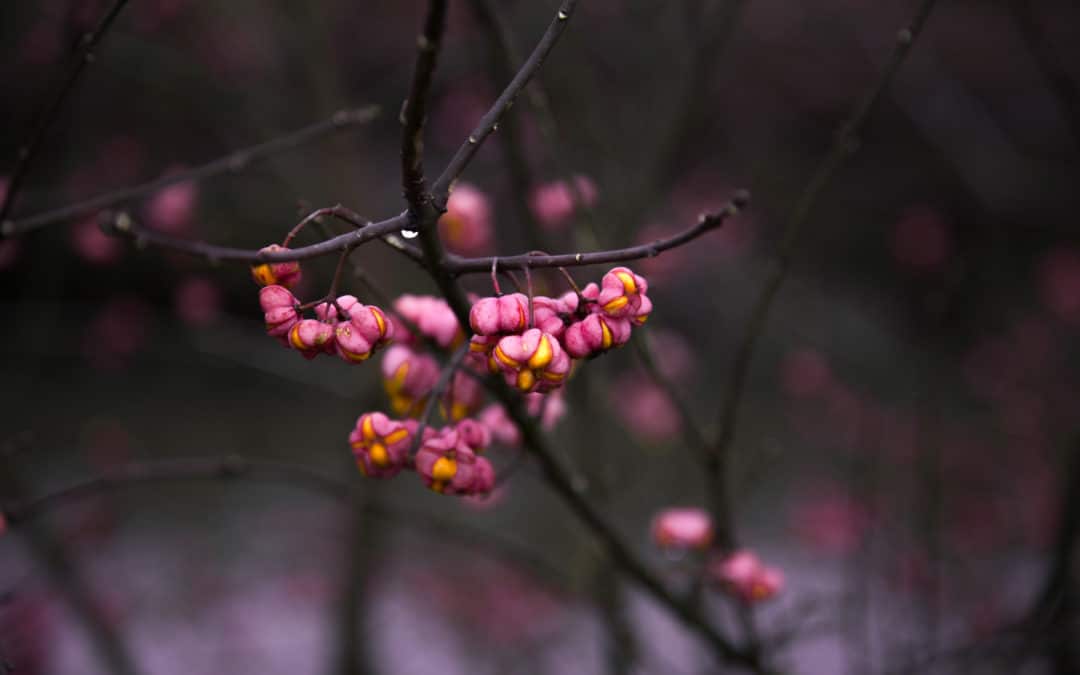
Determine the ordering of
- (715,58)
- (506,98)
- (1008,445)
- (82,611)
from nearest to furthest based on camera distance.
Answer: (506,98), (715,58), (82,611), (1008,445)

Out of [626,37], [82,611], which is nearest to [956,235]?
[626,37]

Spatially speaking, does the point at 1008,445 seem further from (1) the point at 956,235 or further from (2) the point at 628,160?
(2) the point at 628,160

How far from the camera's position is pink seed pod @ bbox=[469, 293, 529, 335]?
0.84 metres

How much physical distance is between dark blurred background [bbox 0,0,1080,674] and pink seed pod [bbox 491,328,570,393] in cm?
73

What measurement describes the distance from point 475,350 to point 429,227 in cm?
15

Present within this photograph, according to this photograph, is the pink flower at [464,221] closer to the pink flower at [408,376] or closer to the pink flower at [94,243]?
the pink flower at [408,376]

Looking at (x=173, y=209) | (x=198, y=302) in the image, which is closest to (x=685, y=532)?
(x=173, y=209)

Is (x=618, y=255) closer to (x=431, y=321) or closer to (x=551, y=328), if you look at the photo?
(x=551, y=328)

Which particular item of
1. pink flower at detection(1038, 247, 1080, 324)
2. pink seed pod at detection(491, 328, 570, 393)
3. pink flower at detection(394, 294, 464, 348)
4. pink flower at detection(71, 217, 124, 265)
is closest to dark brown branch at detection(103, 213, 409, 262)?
pink seed pod at detection(491, 328, 570, 393)

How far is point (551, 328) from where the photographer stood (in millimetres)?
880

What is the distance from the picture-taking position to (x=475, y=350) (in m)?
0.89

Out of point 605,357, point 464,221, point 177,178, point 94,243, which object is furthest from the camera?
point 605,357

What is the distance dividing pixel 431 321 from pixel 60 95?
0.55 metres

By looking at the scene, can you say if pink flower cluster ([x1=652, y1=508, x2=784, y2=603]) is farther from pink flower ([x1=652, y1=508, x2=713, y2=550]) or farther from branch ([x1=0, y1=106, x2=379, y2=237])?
branch ([x1=0, y1=106, x2=379, y2=237])
